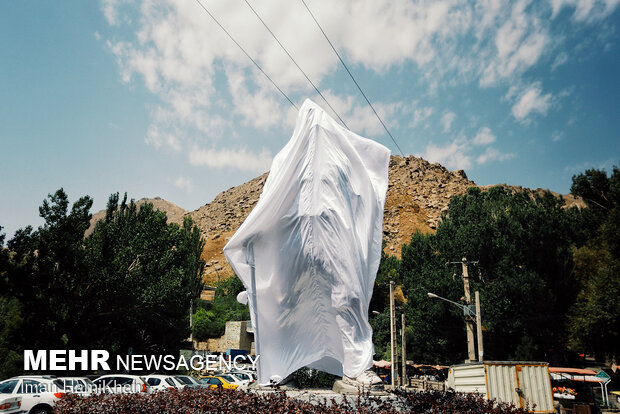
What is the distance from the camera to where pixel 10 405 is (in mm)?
12227

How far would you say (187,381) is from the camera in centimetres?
1786

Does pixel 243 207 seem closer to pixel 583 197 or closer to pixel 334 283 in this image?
pixel 583 197

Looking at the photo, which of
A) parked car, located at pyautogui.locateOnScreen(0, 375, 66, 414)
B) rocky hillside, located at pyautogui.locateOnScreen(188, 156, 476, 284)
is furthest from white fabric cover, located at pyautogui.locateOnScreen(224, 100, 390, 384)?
rocky hillside, located at pyautogui.locateOnScreen(188, 156, 476, 284)

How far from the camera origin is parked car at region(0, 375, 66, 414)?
1272 cm

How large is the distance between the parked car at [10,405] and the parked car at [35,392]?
0.38 feet

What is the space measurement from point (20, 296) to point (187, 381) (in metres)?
10.2

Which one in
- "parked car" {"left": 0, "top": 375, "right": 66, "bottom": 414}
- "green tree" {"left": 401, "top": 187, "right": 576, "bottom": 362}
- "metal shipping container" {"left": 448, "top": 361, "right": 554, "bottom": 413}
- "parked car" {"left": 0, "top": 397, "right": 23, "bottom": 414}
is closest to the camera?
"parked car" {"left": 0, "top": 397, "right": 23, "bottom": 414}

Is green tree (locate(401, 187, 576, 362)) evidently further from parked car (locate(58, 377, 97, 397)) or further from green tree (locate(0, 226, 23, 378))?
green tree (locate(0, 226, 23, 378))

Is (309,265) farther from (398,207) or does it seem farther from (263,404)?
(398,207)

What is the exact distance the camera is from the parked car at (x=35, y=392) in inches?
501

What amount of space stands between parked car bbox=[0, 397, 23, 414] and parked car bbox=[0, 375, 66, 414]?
0.12 m

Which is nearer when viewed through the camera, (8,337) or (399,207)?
(8,337)

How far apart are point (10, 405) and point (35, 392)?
0.80 meters

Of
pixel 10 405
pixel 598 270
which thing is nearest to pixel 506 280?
pixel 598 270
